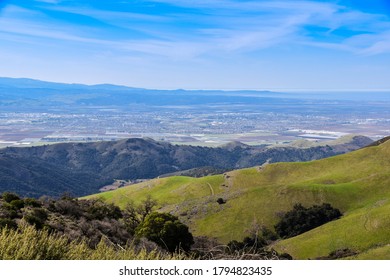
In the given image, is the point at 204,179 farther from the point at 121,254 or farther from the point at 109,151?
the point at 109,151

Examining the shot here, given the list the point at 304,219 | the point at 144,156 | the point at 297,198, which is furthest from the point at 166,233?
the point at 144,156

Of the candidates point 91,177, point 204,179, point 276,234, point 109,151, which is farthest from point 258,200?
point 109,151

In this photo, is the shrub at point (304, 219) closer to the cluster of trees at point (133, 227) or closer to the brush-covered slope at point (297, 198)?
the cluster of trees at point (133, 227)

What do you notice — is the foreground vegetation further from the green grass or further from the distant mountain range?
the distant mountain range

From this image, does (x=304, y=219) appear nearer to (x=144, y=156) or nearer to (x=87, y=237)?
(x=87, y=237)

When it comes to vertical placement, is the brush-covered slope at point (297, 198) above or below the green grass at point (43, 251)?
below

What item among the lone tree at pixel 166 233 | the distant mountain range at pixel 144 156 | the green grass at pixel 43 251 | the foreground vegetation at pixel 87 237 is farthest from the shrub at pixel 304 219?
the distant mountain range at pixel 144 156
